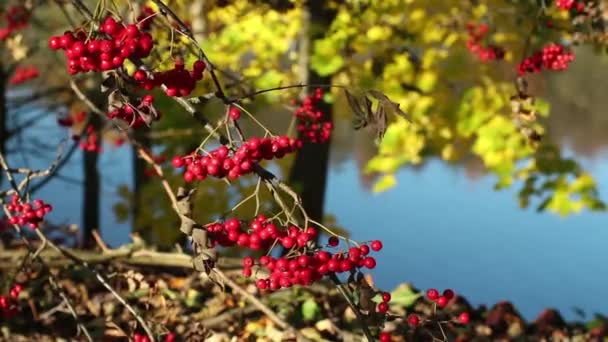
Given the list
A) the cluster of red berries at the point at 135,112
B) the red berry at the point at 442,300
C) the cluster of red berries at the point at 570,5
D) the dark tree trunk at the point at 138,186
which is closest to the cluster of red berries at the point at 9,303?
the cluster of red berries at the point at 135,112

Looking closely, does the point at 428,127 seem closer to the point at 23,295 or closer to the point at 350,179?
the point at 23,295

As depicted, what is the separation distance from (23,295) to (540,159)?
18.3 feet

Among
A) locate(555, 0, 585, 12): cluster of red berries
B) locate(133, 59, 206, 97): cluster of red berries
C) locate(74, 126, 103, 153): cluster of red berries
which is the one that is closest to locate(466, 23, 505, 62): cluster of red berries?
locate(555, 0, 585, 12): cluster of red berries

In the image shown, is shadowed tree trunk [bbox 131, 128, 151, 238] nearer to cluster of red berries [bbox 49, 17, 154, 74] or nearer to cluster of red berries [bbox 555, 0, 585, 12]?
cluster of red berries [bbox 555, 0, 585, 12]

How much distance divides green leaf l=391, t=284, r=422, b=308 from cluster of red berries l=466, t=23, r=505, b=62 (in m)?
1.63

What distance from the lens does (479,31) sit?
7281 mm

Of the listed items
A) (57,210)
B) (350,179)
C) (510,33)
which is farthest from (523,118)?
(350,179)

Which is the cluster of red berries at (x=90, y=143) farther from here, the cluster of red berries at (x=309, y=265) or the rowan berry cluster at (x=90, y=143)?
the cluster of red berries at (x=309, y=265)

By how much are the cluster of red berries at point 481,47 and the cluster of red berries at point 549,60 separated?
911 mm

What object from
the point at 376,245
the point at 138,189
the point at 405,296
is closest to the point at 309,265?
the point at 376,245

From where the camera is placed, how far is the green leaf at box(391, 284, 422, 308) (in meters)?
4.73

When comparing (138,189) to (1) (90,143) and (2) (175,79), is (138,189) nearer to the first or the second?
(1) (90,143)

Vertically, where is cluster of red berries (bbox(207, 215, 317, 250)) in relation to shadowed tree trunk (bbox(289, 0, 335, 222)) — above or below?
below

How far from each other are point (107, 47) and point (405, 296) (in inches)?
122
